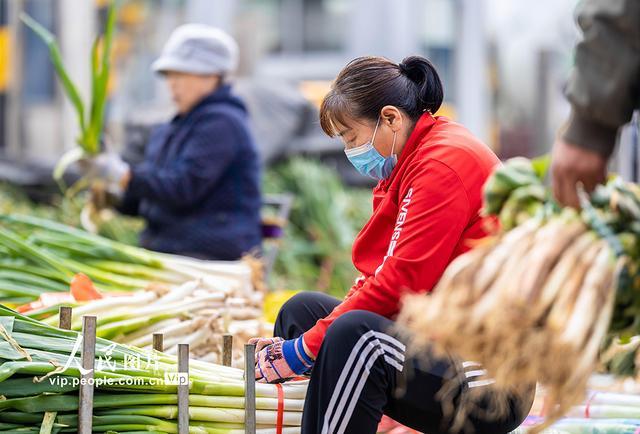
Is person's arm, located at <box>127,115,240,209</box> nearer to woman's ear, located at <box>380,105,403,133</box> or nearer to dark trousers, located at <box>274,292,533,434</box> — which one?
woman's ear, located at <box>380,105,403,133</box>

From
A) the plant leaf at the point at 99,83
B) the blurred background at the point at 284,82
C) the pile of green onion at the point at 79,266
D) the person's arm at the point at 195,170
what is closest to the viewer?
the pile of green onion at the point at 79,266

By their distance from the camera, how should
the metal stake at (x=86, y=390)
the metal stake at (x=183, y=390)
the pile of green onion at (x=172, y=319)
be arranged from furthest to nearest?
the pile of green onion at (x=172, y=319) < the metal stake at (x=183, y=390) < the metal stake at (x=86, y=390)

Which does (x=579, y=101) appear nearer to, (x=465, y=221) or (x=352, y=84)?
(x=465, y=221)

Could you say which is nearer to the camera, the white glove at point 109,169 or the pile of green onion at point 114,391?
the pile of green onion at point 114,391

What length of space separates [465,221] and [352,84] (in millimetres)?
492

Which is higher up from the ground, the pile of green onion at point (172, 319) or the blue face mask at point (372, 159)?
the blue face mask at point (372, 159)

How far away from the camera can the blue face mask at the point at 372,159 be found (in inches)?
114

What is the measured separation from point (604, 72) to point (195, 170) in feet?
9.03

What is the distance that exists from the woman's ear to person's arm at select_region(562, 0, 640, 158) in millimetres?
727

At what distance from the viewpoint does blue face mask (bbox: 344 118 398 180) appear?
288 centimetres

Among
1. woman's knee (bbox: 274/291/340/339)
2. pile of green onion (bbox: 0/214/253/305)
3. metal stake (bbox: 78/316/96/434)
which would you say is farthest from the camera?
pile of green onion (bbox: 0/214/253/305)

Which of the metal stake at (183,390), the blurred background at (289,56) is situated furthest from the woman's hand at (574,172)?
the blurred background at (289,56)

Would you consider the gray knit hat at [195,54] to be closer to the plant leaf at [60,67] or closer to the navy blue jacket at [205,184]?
the navy blue jacket at [205,184]

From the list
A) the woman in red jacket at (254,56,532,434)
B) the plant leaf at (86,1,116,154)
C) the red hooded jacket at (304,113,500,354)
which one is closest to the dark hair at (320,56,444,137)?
the woman in red jacket at (254,56,532,434)
